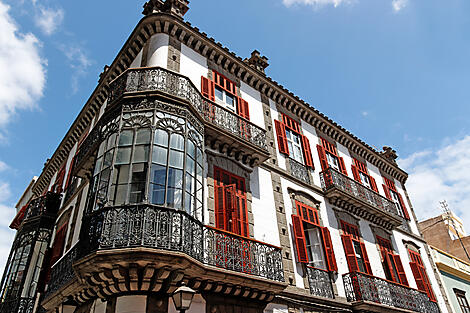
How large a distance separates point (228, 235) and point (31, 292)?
8221 mm

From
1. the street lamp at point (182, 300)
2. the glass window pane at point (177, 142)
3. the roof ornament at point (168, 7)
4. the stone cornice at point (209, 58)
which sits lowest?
the street lamp at point (182, 300)

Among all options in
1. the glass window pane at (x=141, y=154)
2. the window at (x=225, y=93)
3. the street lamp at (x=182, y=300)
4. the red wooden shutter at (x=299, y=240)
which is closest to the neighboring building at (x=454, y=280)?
the red wooden shutter at (x=299, y=240)

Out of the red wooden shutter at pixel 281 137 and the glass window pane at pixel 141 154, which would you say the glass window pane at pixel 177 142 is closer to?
the glass window pane at pixel 141 154

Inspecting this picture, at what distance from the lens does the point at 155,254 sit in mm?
6641

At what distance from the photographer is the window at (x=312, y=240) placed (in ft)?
37.0

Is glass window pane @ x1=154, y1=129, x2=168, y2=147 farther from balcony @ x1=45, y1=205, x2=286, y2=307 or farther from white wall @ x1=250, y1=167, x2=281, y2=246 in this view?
white wall @ x1=250, y1=167, x2=281, y2=246

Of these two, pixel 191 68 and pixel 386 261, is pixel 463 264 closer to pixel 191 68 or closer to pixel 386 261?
pixel 386 261

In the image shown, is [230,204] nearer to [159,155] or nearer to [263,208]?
[263,208]

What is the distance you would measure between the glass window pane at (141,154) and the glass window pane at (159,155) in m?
0.18

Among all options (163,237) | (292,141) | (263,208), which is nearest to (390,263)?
(292,141)

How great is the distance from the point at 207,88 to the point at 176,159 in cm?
423

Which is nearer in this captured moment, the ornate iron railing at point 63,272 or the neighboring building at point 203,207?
the neighboring building at point 203,207

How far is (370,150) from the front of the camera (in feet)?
62.5

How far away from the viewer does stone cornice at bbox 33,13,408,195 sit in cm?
A: 1169
